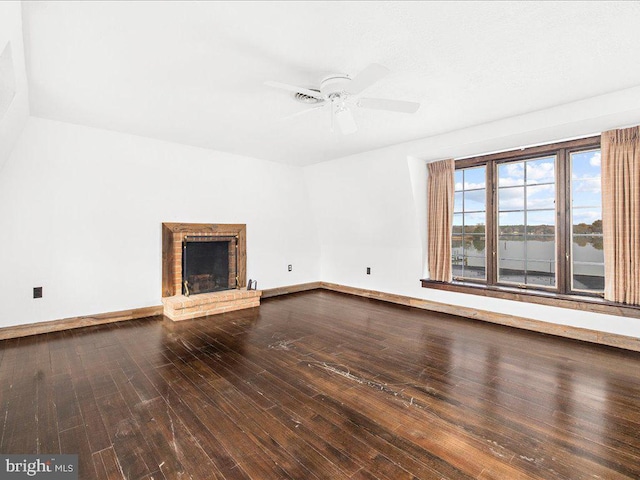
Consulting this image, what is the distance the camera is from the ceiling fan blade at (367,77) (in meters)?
2.00

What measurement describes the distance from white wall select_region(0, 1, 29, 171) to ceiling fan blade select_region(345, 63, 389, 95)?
1.92 metres

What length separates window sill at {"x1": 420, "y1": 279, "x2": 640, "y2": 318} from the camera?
326 centimetres

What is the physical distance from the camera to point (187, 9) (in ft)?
5.87

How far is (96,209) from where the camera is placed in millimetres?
3943

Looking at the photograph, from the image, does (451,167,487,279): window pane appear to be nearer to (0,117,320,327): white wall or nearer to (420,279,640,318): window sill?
(420,279,640,318): window sill

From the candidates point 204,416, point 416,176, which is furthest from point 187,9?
point 416,176

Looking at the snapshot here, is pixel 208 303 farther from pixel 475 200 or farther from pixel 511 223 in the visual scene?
pixel 511 223

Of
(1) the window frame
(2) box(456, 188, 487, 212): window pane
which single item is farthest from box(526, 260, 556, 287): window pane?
(2) box(456, 188, 487, 212): window pane

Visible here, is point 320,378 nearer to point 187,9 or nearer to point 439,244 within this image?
point 187,9

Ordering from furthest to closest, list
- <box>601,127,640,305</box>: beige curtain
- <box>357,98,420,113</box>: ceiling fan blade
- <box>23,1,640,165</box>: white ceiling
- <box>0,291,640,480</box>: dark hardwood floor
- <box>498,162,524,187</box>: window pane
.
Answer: <box>498,162,524,187</box>: window pane, <box>601,127,640,305</box>: beige curtain, <box>357,98,420,113</box>: ceiling fan blade, <box>23,1,640,165</box>: white ceiling, <box>0,291,640,480</box>: dark hardwood floor

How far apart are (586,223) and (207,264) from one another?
509 cm

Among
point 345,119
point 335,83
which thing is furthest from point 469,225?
point 335,83

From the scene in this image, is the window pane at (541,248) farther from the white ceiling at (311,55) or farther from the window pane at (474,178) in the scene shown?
the white ceiling at (311,55)

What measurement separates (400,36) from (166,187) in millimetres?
3658
